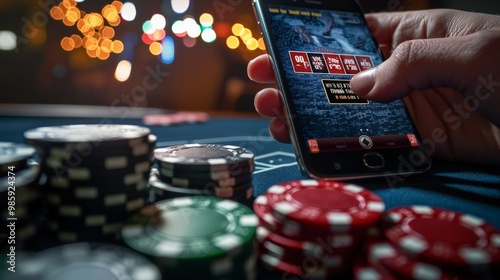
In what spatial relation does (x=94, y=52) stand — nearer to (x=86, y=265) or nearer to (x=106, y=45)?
(x=106, y=45)

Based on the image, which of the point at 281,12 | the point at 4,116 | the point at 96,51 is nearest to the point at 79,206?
the point at 281,12

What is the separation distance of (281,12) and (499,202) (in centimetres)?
98

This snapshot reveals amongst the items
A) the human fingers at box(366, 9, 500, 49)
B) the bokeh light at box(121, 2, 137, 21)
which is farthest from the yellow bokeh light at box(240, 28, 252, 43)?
the human fingers at box(366, 9, 500, 49)

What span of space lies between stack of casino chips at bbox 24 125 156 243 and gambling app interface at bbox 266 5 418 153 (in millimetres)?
610

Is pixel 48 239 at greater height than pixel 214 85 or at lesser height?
lesser

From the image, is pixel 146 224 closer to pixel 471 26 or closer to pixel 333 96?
pixel 333 96

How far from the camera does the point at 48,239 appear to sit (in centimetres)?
86

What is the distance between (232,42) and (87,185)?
6.85m

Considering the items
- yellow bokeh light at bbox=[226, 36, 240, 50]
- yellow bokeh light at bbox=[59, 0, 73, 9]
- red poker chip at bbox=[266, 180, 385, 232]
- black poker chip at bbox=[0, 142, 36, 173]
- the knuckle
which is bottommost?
red poker chip at bbox=[266, 180, 385, 232]

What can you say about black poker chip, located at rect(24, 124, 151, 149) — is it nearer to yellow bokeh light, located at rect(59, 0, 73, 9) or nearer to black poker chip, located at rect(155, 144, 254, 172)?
black poker chip, located at rect(155, 144, 254, 172)

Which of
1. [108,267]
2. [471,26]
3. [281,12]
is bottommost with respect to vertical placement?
[108,267]

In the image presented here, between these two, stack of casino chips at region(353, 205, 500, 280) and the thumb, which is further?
the thumb

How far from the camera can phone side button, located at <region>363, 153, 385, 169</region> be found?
48.9 inches

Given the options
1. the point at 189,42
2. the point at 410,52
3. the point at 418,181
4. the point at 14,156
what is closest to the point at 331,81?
the point at 410,52
